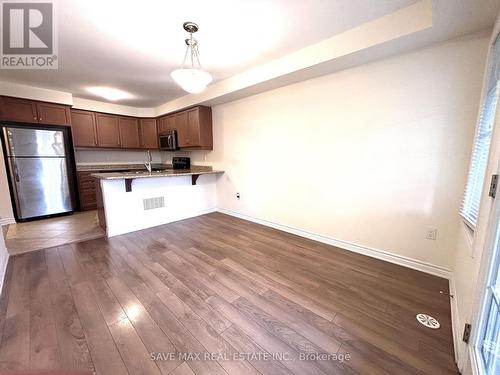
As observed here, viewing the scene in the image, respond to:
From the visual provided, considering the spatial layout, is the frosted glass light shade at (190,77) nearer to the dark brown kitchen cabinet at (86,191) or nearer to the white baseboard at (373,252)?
the white baseboard at (373,252)

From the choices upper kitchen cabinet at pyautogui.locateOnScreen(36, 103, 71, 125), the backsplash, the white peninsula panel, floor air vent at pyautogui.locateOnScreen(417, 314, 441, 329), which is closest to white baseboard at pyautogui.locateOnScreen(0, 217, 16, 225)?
the backsplash

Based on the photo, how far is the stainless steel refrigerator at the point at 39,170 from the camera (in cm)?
350

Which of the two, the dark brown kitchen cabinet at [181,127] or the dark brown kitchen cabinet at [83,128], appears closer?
the dark brown kitchen cabinet at [83,128]

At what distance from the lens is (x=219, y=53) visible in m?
2.57

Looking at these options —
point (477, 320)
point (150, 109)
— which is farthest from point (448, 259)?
point (150, 109)

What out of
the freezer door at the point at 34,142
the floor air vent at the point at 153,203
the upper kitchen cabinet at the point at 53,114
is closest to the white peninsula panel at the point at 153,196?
the floor air vent at the point at 153,203

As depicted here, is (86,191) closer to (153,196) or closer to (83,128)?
(83,128)

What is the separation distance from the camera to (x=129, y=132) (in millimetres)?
5215

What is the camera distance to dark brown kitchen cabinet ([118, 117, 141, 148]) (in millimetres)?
5095

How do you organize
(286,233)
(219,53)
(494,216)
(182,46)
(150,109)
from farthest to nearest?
(150,109), (286,233), (219,53), (182,46), (494,216)

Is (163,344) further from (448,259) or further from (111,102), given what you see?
(111,102)

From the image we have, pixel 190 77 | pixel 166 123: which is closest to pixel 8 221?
pixel 166 123

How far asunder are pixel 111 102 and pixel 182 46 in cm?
350

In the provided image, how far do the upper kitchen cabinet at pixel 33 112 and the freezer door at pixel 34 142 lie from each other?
0.62 feet
